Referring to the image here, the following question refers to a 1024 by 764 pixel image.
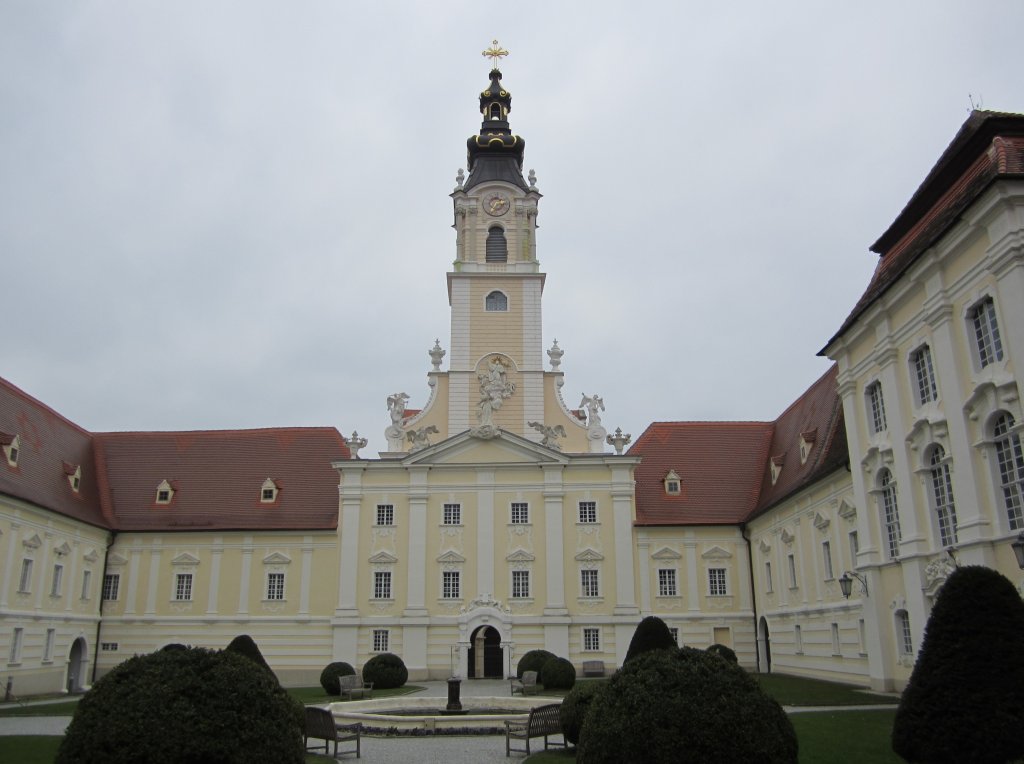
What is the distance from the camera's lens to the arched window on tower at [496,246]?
1789 inches

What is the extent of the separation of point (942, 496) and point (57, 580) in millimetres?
31600

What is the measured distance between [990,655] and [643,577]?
93.4 feet

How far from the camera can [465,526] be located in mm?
39344

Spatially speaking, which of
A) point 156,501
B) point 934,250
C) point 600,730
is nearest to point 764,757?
point 600,730

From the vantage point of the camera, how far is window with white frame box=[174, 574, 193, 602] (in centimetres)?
3959

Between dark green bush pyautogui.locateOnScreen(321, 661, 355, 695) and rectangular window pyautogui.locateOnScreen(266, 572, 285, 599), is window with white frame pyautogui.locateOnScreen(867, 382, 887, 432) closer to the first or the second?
dark green bush pyautogui.locateOnScreen(321, 661, 355, 695)

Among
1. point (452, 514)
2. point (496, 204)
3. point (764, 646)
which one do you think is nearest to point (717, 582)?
point (764, 646)

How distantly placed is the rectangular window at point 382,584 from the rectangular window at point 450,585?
2336 millimetres

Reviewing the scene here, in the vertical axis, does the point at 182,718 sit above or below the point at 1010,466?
below

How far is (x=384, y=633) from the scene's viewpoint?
125ft

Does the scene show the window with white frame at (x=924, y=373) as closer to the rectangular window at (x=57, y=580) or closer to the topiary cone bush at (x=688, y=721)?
the topiary cone bush at (x=688, y=721)

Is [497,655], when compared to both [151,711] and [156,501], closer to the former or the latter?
[156,501]

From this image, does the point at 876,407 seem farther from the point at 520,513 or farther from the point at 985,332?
the point at 520,513

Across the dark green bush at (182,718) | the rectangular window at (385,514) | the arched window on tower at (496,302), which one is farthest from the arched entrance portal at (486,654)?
the dark green bush at (182,718)
